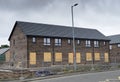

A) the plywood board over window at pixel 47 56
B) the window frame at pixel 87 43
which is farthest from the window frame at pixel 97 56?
the plywood board over window at pixel 47 56

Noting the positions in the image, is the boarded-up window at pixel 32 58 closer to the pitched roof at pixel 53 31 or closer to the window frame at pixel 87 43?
the pitched roof at pixel 53 31

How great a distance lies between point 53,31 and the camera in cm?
5000

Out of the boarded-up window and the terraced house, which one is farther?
the terraced house

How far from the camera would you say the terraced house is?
4541 cm

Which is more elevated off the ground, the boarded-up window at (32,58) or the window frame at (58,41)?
the window frame at (58,41)

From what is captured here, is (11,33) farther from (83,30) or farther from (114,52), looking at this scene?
(114,52)

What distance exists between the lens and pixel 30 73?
92.3ft

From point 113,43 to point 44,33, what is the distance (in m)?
27.2

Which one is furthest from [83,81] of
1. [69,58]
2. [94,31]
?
[94,31]

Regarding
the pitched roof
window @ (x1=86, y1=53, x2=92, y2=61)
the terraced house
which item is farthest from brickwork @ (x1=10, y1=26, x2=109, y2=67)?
the pitched roof

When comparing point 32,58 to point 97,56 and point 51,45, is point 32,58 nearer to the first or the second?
point 51,45

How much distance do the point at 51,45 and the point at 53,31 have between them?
3.39 m

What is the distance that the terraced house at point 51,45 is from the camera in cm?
4541

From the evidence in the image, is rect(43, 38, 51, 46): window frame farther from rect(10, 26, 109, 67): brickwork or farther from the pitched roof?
the pitched roof
